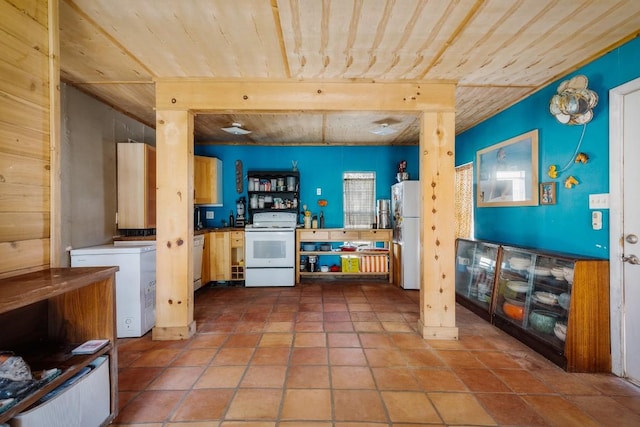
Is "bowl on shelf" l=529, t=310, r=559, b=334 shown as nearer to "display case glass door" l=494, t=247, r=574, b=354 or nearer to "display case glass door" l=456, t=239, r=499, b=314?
"display case glass door" l=494, t=247, r=574, b=354

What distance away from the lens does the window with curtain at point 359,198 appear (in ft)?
16.9

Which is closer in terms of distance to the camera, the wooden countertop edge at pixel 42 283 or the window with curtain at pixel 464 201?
the wooden countertop edge at pixel 42 283

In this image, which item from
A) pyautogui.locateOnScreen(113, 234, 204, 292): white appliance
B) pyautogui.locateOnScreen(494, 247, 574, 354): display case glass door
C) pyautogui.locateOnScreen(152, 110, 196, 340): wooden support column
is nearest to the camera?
pyautogui.locateOnScreen(494, 247, 574, 354): display case glass door

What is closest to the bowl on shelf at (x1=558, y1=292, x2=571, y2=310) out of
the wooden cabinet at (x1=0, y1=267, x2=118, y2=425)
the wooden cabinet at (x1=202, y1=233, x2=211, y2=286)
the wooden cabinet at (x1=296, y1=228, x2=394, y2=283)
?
the wooden cabinet at (x1=296, y1=228, x2=394, y2=283)

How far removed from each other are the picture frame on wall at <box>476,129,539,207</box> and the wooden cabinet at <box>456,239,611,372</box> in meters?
0.60

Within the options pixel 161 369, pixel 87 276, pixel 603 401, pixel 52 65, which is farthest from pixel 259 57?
pixel 603 401

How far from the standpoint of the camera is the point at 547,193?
263cm

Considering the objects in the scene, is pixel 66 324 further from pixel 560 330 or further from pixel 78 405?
pixel 560 330

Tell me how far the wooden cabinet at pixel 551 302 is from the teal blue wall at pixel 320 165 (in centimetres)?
236

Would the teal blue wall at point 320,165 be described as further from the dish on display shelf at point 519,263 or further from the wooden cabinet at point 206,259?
the dish on display shelf at point 519,263

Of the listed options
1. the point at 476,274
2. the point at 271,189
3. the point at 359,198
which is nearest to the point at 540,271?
the point at 476,274

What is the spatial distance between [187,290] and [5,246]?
4.69 feet

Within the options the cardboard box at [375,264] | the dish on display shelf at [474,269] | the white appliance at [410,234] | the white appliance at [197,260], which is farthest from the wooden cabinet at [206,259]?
the dish on display shelf at [474,269]

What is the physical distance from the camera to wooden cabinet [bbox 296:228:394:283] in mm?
4664
